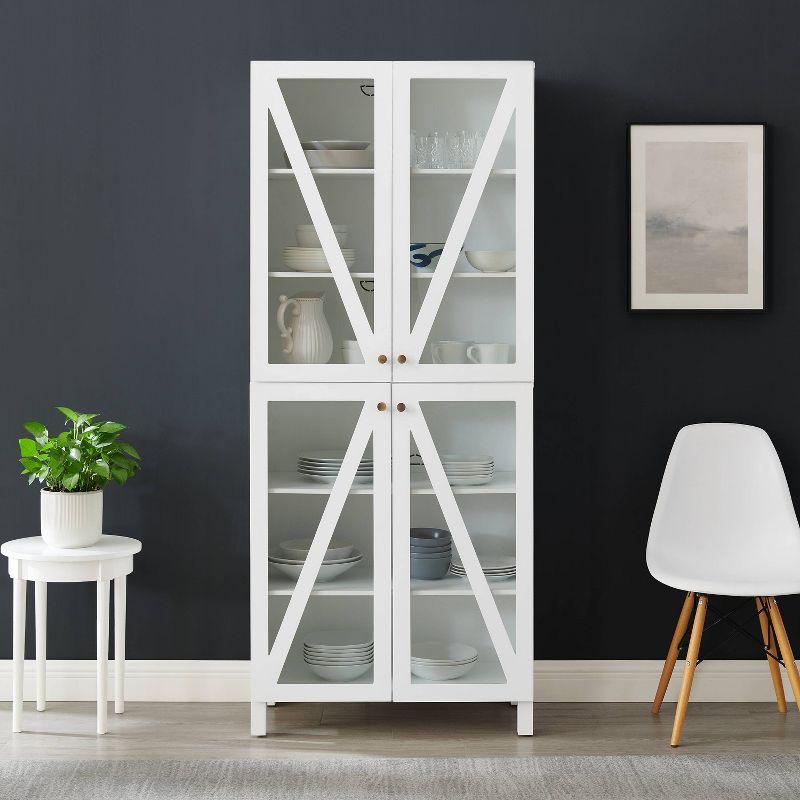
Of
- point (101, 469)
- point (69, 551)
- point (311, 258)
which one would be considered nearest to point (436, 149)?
point (311, 258)

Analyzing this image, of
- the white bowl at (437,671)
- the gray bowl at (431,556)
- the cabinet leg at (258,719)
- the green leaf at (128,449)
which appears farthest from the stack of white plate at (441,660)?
the green leaf at (128,449)

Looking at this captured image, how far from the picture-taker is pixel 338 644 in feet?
10.3

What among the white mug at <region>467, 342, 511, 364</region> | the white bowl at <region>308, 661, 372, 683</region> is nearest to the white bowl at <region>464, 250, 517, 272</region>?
the white mug at <region>467, 342, 511, 364</region>

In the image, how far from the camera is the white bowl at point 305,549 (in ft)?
10.3

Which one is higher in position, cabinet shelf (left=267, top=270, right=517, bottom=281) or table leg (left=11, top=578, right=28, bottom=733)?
cabinet shelf (left=267, top=270, right=517, bottom=281)

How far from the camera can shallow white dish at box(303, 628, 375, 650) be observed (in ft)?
10.3

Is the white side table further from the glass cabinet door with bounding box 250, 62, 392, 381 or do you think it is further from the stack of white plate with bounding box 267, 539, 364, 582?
the glass cabinet door with bounding box 250, 62, 392, 381

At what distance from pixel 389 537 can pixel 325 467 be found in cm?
Answer: 29

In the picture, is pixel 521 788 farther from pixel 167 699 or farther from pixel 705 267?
pixel 705 267

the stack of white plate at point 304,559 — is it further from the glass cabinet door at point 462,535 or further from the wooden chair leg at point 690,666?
the wooden chair leg at point 690,666

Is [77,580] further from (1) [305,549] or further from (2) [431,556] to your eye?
(2) [431,556]

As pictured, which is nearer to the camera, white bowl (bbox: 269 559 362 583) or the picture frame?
white bowl (bbox: 269 559 362 583)

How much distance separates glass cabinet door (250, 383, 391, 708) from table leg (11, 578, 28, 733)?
0.74 meters

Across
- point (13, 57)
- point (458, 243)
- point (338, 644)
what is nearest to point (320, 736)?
point (338, 644)
